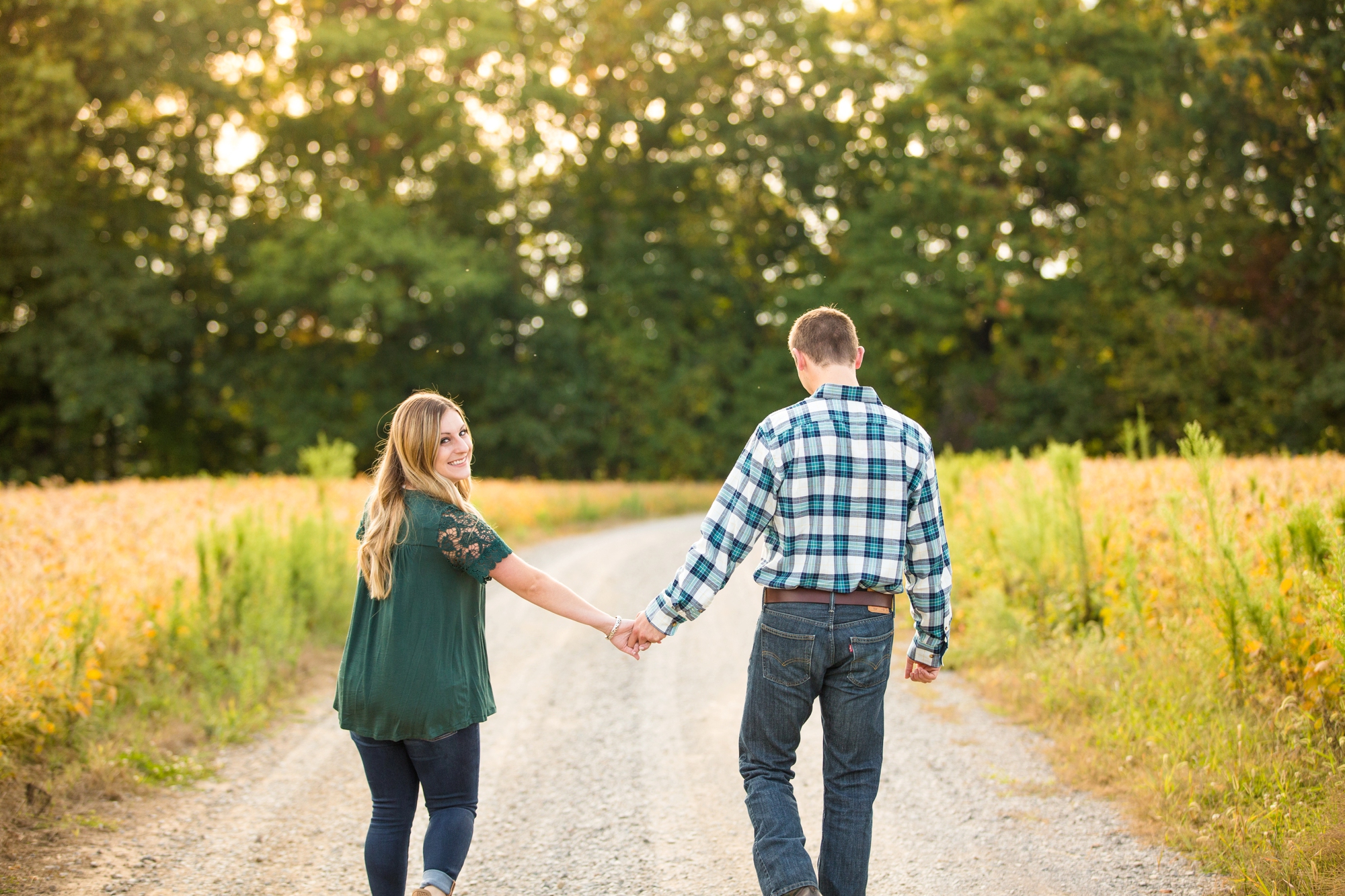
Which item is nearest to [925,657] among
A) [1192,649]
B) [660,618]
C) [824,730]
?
[824,730]

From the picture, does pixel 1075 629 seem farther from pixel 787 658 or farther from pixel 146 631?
pixel 146 631

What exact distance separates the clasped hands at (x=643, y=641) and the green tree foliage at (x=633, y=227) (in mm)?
23300

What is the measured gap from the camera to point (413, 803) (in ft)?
10.8

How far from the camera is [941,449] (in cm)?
3444

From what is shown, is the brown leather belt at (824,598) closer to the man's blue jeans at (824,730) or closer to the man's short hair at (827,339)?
the man's blue jeans at (824,730)

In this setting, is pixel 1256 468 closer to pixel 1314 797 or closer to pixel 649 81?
pixel 1314 797

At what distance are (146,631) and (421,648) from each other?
11.5 feet

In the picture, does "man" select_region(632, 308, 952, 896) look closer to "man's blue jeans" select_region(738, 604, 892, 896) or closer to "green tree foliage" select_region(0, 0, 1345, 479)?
"man's blue jeans" select_region(738, 604, 892, 896)

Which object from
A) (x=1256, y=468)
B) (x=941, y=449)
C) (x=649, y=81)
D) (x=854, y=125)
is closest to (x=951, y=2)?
(x=854, y=125)

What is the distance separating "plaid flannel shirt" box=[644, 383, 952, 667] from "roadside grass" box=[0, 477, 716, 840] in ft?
10.9

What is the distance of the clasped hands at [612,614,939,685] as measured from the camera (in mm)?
3418

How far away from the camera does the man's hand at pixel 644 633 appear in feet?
11.1

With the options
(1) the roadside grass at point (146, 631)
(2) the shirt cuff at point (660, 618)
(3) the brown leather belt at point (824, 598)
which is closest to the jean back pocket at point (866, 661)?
(3) the brown leather belt at point (824, 598)

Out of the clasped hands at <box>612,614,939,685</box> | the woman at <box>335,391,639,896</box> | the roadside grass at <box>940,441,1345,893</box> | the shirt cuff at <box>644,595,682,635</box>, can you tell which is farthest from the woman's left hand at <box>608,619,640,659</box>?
the roadside grass at <box>940,441,1345,893</box>
